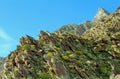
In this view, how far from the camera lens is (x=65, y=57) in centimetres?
5712

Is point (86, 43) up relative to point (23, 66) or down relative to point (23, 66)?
up

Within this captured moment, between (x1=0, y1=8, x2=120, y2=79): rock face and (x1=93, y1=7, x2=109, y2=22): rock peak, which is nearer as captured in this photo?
(x1=0, y1=8, x2=120, y2=79): rock face

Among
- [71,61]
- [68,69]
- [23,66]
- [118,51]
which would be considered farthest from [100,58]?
[23,66]

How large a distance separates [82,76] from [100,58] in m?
12.6

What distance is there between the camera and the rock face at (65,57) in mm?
50906

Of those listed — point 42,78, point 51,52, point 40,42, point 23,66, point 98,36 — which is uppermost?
point 98,36

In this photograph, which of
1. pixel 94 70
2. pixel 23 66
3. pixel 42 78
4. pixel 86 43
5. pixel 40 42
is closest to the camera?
pixel 42 78

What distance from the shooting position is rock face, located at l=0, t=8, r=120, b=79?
50.9m

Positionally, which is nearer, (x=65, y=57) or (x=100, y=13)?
(x=65, y=57)

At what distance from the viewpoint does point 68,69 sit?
5325 cm

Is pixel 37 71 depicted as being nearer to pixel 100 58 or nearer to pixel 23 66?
pixel 23 66

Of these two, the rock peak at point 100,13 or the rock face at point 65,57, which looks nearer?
the rock face at point 65,57

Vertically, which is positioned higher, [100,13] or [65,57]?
[100,13]

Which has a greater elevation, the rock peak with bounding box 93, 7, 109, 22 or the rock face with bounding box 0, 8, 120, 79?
the rock peak with bounding box 93, 7, 109, 22
